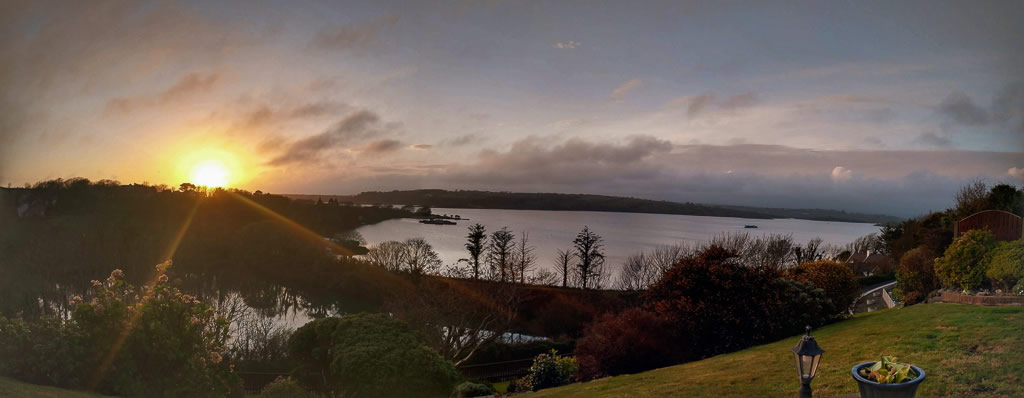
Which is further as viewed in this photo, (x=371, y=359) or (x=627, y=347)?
(x=627, y=347)

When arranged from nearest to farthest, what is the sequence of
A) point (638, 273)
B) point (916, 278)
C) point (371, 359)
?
point (371, 359) → point (916, 278) → point (638, 273)

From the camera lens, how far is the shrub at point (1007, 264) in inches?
477

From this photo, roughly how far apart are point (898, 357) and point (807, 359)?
14.2 feet

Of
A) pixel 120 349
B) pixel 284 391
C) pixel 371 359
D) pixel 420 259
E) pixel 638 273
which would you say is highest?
pixel 120 349

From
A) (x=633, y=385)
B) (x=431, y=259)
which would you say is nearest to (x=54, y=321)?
(x=633, y=385)

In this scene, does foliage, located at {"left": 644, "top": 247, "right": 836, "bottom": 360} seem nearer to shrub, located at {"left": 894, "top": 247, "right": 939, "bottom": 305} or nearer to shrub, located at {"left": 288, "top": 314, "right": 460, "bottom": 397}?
shrub, located at {"left": 894, "top": 247, "right": 939, "bottom": 305}

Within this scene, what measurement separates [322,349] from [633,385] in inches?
330

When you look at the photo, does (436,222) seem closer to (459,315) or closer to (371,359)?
(459,315)

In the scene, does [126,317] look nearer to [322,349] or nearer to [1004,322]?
[322,349]

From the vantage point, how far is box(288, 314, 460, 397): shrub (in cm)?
1180

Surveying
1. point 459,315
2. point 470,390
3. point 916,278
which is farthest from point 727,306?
point 459,315

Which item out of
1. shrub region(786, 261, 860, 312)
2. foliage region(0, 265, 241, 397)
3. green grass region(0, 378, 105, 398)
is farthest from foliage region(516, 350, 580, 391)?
shrub region(786, 261, 860, 312)

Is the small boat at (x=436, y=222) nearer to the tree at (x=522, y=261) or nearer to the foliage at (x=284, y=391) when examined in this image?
the tree at (x=522, y=261)

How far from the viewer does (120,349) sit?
663 cm
